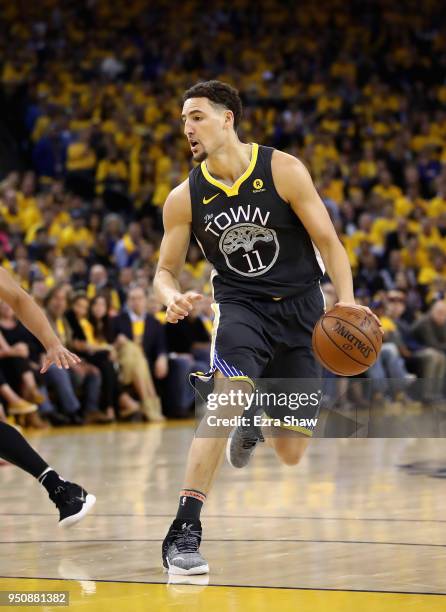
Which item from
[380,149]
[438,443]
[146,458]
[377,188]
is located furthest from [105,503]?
[380,149]

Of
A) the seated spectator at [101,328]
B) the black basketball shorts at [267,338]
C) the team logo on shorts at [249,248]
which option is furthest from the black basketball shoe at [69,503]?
the seated spectator at [101,328]

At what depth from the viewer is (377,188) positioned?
19.7 meters

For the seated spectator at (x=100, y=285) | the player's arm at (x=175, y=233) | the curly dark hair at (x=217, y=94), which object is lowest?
the seated spectator at (x=100, y=285)

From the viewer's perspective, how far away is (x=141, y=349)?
1408cm

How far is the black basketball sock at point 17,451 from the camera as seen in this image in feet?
18.7

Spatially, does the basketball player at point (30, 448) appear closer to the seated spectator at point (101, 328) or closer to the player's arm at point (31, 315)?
the player's arm at point (31, 315)

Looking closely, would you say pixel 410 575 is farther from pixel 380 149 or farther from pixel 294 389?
pixel 380 149

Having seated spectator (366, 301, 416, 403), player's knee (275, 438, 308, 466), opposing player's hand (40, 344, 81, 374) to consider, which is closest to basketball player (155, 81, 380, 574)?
player's knee (275, 438, 308, 466)

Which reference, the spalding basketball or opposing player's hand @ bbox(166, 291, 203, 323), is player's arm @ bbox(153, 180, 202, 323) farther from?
the spalding basketball

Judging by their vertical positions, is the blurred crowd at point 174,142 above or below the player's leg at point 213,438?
below

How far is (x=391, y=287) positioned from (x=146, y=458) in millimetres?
7756

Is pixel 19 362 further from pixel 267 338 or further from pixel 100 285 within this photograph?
pixel 267 338

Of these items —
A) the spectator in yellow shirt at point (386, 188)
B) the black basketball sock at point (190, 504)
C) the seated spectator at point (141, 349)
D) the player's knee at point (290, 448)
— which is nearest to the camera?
the black basketball sock at point (190, 504)

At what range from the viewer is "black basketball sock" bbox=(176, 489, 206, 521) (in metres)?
5.28
